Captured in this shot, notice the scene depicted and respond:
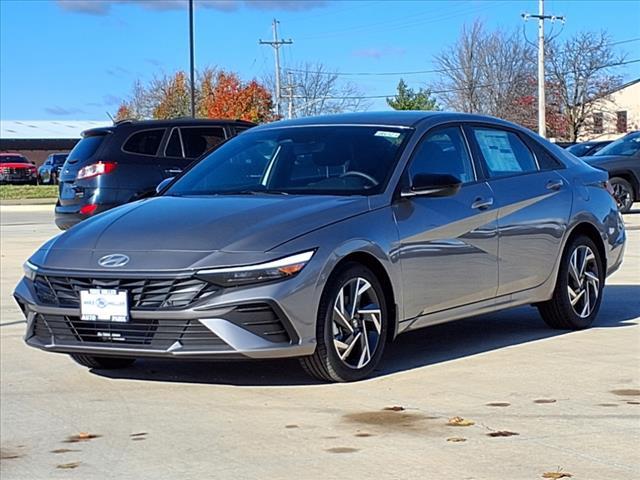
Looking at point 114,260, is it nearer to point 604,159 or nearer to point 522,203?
point 522,203

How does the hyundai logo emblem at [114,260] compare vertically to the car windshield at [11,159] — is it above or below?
below

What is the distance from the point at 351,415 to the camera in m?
5.59

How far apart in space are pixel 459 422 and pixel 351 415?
1.81 ft

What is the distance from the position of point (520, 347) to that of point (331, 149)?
1.83 metres

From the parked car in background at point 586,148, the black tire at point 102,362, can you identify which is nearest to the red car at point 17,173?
the parked car in background at point 586,148

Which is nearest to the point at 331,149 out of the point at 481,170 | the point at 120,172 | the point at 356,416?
the point at 481,170

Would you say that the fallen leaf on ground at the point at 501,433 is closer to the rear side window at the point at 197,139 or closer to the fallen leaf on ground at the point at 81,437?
the fallen leaf on ground at the point at 81,437

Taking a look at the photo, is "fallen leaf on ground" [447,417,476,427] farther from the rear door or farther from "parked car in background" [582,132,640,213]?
"parked car in background" [582,132,640,213]

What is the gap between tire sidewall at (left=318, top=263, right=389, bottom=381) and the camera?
6.07 metres

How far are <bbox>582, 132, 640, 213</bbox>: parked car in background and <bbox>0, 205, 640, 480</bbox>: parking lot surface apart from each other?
13322 mm

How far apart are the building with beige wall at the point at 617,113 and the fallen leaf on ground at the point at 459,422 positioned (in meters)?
64.3

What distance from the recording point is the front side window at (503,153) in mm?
7621

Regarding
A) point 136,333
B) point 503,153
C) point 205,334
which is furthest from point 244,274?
point 503,153

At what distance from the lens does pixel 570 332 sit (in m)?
8.02
